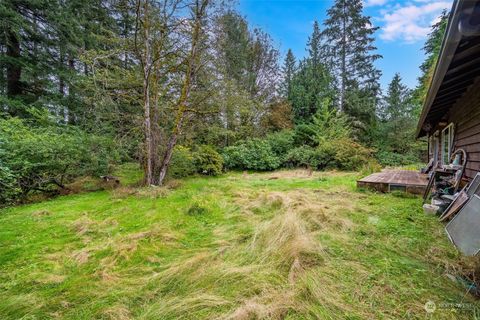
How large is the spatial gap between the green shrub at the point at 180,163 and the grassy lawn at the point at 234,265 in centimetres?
415

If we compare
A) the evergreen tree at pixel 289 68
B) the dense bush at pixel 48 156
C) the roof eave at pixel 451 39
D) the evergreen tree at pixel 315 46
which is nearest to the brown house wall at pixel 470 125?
the roof eave at pixel 451 39

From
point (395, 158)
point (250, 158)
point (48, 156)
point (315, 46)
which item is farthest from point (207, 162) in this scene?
point (315, 46)

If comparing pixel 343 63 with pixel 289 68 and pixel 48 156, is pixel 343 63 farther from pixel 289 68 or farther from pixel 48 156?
pixel 48 156

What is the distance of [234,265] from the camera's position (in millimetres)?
2098

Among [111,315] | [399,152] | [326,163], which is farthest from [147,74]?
[399,152]

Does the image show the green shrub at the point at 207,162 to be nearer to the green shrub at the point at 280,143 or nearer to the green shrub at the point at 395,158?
the green shrub at the point at 280,143

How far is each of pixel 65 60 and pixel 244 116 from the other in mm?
8653

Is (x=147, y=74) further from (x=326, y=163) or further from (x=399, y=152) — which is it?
(x=399, y=152)

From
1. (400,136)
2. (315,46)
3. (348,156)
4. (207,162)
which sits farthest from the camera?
(315,46)

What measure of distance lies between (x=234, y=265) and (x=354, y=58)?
1855cm

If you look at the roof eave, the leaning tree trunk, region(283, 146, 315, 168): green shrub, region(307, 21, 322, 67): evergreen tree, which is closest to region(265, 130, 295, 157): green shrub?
region(283, 146, 315, 168): green shrub

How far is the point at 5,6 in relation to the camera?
769cm

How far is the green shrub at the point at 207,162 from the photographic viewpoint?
916 centimetres

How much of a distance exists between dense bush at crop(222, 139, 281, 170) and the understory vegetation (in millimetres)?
52
